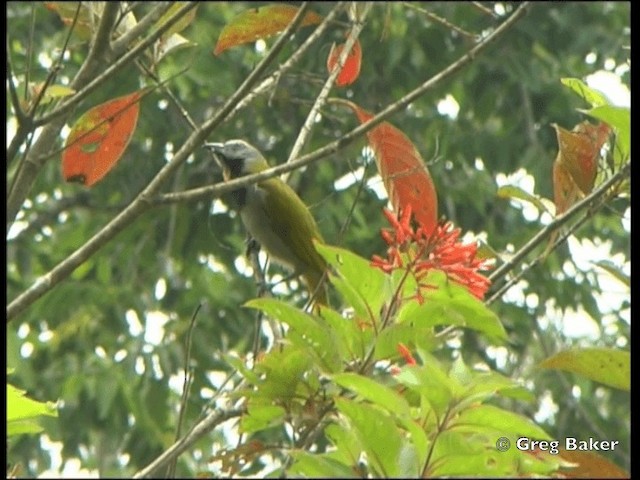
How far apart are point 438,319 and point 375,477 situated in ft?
1.08

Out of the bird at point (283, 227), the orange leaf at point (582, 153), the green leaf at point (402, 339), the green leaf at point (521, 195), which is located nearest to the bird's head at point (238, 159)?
the bird at point (283, 227)

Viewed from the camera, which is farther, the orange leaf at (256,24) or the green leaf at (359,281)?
the orange leaf at (256,24)

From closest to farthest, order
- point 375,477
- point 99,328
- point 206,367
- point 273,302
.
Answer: point 375,477
point 273,302
point 206,367
point 99,328

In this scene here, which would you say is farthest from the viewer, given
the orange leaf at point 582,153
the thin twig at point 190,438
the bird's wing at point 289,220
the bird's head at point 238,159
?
the bird's head at point 238,159

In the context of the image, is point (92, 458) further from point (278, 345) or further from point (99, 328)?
point (278, 345)

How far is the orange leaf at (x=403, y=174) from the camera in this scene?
2383 millimetres

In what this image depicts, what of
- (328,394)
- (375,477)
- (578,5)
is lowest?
(375,477)

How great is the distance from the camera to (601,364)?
1.81 metres

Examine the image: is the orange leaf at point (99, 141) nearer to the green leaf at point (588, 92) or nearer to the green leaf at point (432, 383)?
the green leaf at point (588, 92)

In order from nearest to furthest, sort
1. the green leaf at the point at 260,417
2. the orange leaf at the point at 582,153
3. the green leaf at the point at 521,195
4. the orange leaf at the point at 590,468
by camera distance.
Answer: the orange leaf at the point at 590,468
the green leaf at the point at 260,417
the orange leaf at the point at 582,153
the green leaf at the point at 521,195

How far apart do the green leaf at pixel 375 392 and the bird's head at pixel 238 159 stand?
9.66 ft

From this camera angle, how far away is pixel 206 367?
7387mm

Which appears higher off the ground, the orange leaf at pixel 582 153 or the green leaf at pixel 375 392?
the orange leaf at pixel 582 153

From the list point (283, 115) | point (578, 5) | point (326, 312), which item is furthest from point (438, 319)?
point (578, 5)
